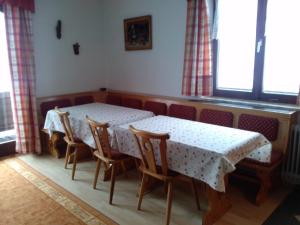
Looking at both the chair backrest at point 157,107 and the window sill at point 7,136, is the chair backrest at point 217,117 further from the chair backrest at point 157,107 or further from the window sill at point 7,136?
the window sill at point 7,136

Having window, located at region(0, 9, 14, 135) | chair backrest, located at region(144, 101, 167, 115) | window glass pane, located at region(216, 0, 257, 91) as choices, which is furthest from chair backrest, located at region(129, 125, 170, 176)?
window, located at region(0, 9, 14, 135)

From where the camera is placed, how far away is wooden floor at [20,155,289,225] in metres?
2.24

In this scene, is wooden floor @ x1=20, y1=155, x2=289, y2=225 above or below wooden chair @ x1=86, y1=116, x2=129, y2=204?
below

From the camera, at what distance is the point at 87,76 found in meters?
4.49

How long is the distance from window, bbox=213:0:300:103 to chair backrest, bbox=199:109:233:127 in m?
0.32

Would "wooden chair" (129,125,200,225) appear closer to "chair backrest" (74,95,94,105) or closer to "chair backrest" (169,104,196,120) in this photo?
"chair backrest" (169,104,196,120)

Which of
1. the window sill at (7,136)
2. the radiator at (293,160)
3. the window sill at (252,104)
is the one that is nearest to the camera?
the radiator at (293,160)

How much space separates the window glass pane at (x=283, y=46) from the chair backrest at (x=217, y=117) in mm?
574

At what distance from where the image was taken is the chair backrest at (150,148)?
6.43ft

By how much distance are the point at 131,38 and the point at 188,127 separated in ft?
7.13

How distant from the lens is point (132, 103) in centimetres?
405

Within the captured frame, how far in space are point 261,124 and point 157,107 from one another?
1432mm

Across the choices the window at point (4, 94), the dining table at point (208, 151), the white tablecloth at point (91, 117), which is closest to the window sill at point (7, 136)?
the window at point (4, 94)

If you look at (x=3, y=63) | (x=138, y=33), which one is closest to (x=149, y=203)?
(x=138, y=33)
